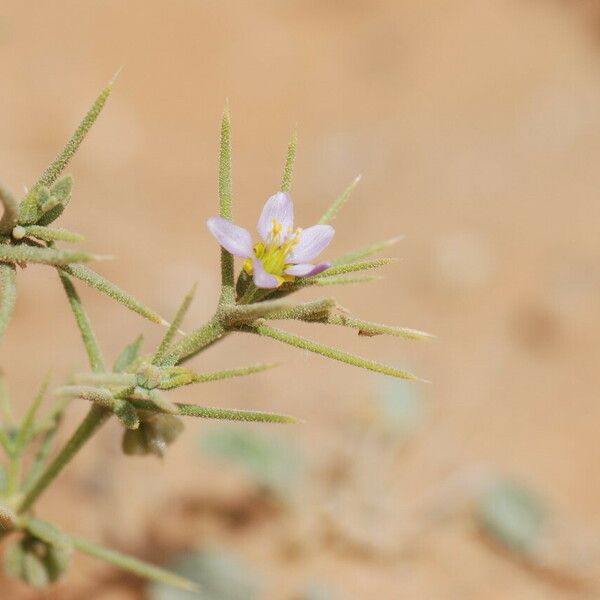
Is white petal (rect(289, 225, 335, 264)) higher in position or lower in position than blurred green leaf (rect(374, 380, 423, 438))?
lower

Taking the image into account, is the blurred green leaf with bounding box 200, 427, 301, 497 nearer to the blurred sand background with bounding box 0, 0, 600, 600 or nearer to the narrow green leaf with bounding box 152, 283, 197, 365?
the blurred sand background with bounding box 0, 0, 600, 600

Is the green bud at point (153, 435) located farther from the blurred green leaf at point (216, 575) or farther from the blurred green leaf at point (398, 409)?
the blurred green leaf at point (398, 409)

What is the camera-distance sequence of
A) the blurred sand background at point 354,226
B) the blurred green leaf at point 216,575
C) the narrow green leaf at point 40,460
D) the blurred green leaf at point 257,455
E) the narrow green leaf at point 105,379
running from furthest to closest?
the blurred sand background at point 354,226, the blurred green leaf at point 257,455, the blurred green leaf at point 216,575, the narrow green leaf at point 40,460, the narrow green leaf at point 105,379

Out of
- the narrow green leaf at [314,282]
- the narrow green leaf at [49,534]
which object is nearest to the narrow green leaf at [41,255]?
the narrow green leaf at [314,282]

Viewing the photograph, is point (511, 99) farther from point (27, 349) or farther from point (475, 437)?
point (27, 349)

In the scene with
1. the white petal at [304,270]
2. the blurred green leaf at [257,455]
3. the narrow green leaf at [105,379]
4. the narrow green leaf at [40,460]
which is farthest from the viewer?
the blurred green leaf at [257,455]

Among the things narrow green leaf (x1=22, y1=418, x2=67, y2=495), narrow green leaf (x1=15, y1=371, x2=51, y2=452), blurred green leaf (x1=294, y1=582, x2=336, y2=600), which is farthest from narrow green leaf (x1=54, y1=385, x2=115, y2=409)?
blurred green leaf (x1=294, y1=582, x2=336, y2=600)

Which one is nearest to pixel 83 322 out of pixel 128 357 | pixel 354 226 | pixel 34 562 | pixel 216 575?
pixel 128 357
